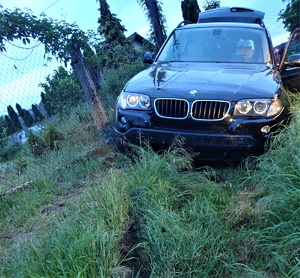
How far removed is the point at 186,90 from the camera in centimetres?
352

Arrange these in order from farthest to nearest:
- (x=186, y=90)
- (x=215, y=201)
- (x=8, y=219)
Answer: (x=186, y=90) < (x=8, y=219) < (x=215, y=201)

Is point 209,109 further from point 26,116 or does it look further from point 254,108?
point 26,116

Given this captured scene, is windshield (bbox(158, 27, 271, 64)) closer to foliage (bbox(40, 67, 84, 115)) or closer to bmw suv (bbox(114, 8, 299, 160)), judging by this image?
bmw suv (bbox(114, 8, 299, 160))

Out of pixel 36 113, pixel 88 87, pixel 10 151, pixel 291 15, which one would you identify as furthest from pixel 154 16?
pixel 291 15

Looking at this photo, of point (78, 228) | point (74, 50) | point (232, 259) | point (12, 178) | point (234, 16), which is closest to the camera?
point (232, 259)

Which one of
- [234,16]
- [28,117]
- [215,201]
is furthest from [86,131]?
[234,16]

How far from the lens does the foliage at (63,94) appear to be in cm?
657

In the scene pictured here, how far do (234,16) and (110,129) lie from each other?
4.97 m

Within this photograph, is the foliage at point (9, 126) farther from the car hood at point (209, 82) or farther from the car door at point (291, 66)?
the car door at point (291, 66)

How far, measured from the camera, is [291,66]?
5.04 meters

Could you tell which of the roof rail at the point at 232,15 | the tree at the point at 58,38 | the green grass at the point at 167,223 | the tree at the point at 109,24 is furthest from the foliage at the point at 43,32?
the tree at the point at 109,24

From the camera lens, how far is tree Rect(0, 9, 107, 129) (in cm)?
464

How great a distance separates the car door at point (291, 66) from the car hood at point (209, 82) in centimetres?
87

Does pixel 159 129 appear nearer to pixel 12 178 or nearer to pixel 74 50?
pixel 12 178
